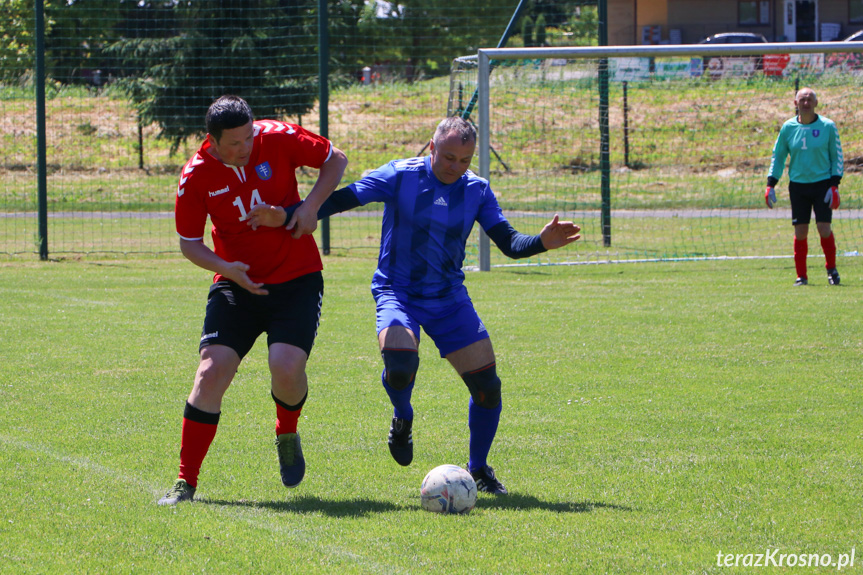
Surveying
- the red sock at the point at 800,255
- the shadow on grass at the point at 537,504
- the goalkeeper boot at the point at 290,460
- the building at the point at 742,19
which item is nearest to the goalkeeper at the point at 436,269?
the shadow on grass at the point at 537,504

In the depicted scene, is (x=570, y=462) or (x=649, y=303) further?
(x=649, y=303)

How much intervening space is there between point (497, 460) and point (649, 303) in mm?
5857

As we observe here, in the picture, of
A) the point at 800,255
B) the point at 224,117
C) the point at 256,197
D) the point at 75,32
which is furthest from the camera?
the point at 75,32

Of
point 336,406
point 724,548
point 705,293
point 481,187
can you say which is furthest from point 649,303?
point 724,548

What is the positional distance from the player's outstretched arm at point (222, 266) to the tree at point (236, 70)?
47.1 feet

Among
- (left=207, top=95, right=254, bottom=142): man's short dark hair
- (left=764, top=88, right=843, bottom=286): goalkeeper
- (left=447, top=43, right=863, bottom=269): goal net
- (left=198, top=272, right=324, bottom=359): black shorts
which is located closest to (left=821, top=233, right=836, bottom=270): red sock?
(left=764, top=88, right=843, bottom=286): goalkeeper

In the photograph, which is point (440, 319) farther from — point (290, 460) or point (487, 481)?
point (290, 460)

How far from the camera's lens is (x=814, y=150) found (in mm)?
11695

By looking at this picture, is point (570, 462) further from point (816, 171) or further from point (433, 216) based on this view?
point (816, 171)

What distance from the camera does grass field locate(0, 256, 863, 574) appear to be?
13.1 feet

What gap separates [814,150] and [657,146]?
1042 cm

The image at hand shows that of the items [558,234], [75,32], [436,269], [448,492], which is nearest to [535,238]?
[558,234]

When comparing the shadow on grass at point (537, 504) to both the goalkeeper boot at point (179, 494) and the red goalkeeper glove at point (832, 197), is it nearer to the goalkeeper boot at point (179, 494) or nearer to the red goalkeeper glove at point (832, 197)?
the goalkeeper boot at point (179, 494)

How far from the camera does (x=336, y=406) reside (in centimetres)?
657
